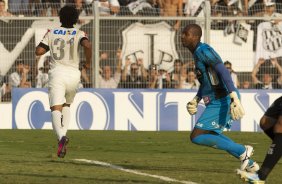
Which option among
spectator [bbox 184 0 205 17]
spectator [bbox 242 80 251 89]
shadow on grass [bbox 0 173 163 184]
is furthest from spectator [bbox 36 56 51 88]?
shadow on grass [bbox 0 173 163 184]

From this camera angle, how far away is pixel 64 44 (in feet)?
47.6

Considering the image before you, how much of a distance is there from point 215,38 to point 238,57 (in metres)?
0.78

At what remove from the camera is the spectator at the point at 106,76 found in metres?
23.5

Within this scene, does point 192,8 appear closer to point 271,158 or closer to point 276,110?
point 276,110

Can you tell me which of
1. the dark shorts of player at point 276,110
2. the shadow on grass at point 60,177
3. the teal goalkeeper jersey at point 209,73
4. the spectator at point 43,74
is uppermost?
the teal goalkeeper jersey at point 209,73

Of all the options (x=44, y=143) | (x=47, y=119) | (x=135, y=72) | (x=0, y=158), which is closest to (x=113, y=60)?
(x=135, y=72)

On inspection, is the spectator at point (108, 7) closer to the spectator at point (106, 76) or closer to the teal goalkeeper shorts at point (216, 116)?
the spectator at point (106, 76)

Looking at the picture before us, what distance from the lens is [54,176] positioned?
1169cm

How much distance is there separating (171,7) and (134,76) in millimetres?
2274

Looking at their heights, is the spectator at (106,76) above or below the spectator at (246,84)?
above

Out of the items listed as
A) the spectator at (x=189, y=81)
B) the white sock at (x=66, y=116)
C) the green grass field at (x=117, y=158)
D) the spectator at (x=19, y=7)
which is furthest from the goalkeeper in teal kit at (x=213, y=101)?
the spectator at (x=19, y=7)

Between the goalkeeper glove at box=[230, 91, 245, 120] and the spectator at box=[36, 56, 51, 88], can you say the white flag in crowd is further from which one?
the goalkeeper glove at box=[230, 91, 245, 120]

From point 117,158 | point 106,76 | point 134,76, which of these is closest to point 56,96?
point 117,158

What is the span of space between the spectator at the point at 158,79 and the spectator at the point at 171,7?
1.67 metres
